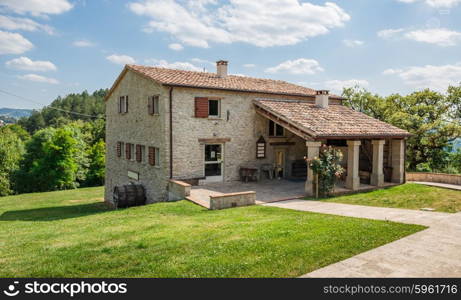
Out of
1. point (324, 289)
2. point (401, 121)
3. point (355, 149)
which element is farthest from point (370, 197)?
point (401, 121)

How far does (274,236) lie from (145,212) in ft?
21.8

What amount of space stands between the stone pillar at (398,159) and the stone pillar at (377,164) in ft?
5.40

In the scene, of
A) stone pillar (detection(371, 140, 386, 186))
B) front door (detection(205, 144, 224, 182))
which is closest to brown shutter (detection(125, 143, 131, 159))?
front door (detection(205, 144, 224, 182))

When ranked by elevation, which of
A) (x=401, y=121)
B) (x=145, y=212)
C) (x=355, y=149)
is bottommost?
(x=145, y=212)

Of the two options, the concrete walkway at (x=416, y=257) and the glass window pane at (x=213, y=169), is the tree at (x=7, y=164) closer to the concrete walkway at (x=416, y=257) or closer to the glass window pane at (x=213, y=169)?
the glass window pane at (x=213, y=169)

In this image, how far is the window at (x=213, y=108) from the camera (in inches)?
695

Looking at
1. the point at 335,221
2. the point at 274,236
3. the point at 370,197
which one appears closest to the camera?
the point at 274,236

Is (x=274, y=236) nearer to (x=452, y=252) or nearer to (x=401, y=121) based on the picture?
(x=452, y=252)

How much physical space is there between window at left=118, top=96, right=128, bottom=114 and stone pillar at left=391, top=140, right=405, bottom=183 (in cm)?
1590

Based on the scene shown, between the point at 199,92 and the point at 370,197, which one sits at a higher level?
the point at 199,92

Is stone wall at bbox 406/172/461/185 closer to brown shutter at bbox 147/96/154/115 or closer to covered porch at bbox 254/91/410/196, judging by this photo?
covered porch at bbox 254/91/410/196

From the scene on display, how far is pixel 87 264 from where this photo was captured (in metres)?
6.51

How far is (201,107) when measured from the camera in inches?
667

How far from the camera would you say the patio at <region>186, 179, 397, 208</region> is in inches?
553
